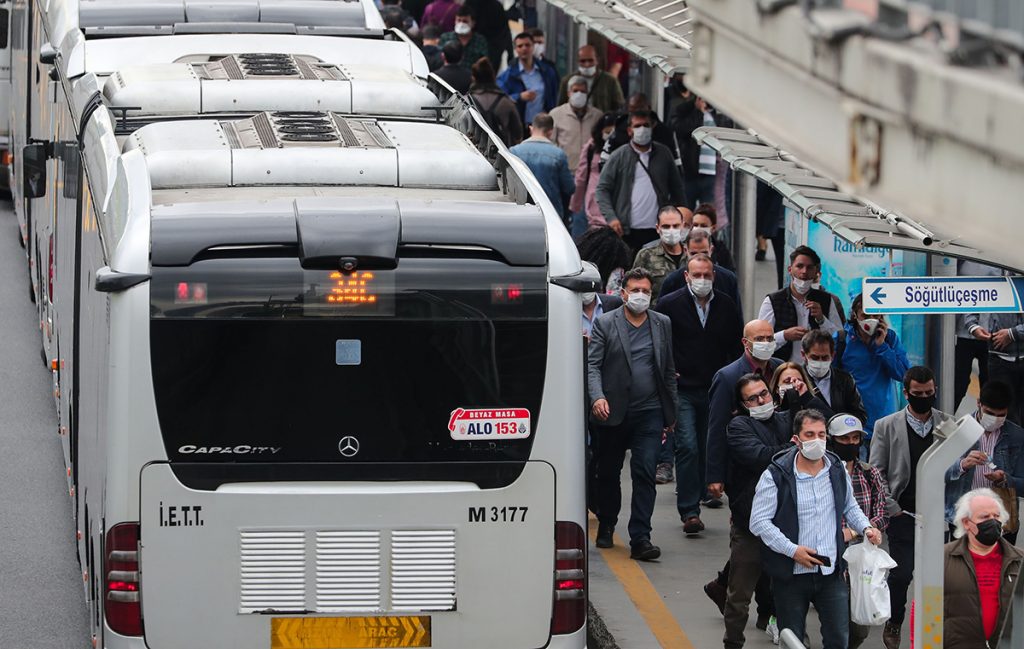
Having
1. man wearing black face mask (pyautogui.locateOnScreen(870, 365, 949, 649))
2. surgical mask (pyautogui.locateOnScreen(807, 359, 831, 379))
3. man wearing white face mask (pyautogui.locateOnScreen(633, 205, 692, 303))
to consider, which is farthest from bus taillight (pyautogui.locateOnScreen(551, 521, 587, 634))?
man wearing white face mask (pyautogui.locateOnScreen(633, 205, 692, 303))

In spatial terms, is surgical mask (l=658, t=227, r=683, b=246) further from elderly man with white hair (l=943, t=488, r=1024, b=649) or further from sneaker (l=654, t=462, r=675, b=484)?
elderly man with white hair (l=943, t=488, r=1024, b=649)

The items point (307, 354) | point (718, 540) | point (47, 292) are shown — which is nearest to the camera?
point (307, 354)

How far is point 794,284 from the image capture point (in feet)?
46.9

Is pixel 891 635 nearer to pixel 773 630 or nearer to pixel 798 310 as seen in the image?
pixel 773 630

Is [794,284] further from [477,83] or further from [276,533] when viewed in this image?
[477,83]

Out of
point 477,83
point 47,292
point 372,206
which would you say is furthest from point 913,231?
point 477,83

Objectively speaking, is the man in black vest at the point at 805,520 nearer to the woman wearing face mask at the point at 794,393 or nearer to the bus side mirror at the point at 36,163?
the woman wearing face mask at the point at 794,393

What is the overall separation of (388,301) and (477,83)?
12.7 m

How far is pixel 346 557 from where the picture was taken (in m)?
9.34

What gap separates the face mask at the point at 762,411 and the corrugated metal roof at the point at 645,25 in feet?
9.75

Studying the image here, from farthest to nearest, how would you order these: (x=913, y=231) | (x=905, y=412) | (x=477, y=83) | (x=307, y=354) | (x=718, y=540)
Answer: (x=477, y=83) → (x=718, y=540) → (x=905, y=412) → (x=913, y=231) → (x=307, y=354)

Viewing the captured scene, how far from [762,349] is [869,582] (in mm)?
2127

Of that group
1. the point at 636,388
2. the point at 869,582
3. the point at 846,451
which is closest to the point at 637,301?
the point at 636,388

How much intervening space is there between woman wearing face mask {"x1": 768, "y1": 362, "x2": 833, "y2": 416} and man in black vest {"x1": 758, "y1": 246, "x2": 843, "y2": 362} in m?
2.03
